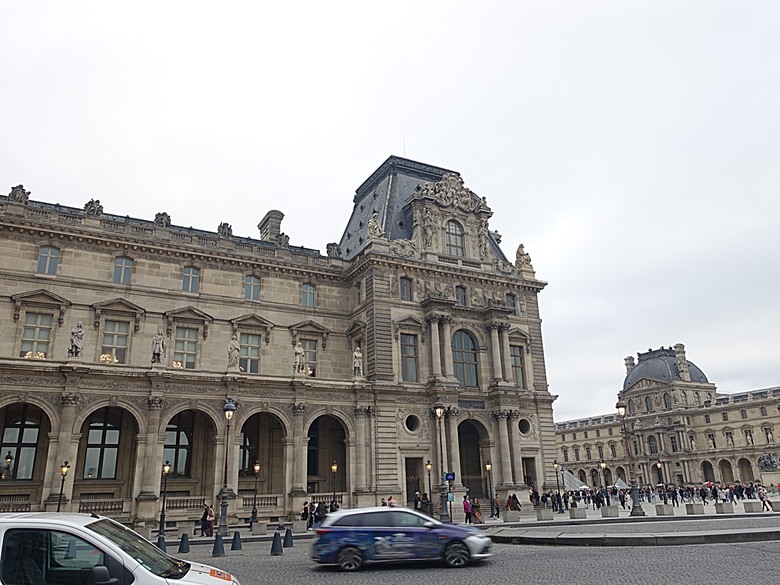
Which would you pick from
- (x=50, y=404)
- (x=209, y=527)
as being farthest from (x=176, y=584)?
(x=50, y=404)

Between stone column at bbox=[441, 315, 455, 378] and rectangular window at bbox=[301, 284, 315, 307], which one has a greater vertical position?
rectangular window at bbox=[301, 284, 315, 307]

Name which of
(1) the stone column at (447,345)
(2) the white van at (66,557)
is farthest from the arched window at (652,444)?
(2) the white van at (66,557)

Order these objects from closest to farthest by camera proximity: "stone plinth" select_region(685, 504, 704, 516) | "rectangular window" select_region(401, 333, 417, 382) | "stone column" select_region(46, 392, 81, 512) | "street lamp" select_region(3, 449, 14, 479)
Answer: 1. "stone column" select_region(46, 392, 81, 512)
2. "stone plinth" select_region(685, 504, 704, 516)
3. "street lamp" select_region(3, 449, 14, 479)
4. "rectangular window" select_region(401, 333, 417, 382)

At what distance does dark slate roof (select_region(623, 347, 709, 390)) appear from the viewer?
114875 millimetres

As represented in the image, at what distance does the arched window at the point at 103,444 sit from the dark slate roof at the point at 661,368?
102m

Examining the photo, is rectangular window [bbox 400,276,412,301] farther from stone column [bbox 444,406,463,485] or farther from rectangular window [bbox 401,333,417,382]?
stone column [bbox 444,406,463,485]

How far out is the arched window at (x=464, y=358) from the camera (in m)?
44.9

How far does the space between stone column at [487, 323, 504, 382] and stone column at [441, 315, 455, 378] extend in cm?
326

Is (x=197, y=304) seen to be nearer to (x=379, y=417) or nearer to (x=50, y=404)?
(x=50, y=404)

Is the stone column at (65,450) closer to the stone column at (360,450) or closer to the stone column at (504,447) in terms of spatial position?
the stone column at (360,450)

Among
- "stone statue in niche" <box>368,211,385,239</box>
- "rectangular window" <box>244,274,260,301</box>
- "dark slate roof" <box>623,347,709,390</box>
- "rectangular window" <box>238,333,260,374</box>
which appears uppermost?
"dark slate roof" <box>623,347,709,390</box>

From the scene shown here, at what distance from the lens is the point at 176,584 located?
259 inches

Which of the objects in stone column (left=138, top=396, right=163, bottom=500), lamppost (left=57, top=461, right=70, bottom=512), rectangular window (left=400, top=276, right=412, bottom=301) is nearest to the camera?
lamppost (left=57, top=461, right=70, bottom=512)

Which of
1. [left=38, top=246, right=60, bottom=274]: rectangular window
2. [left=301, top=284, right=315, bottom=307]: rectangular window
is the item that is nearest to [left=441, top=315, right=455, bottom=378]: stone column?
[left=301, top=284, right=315, bottom=307]: rectangular window
